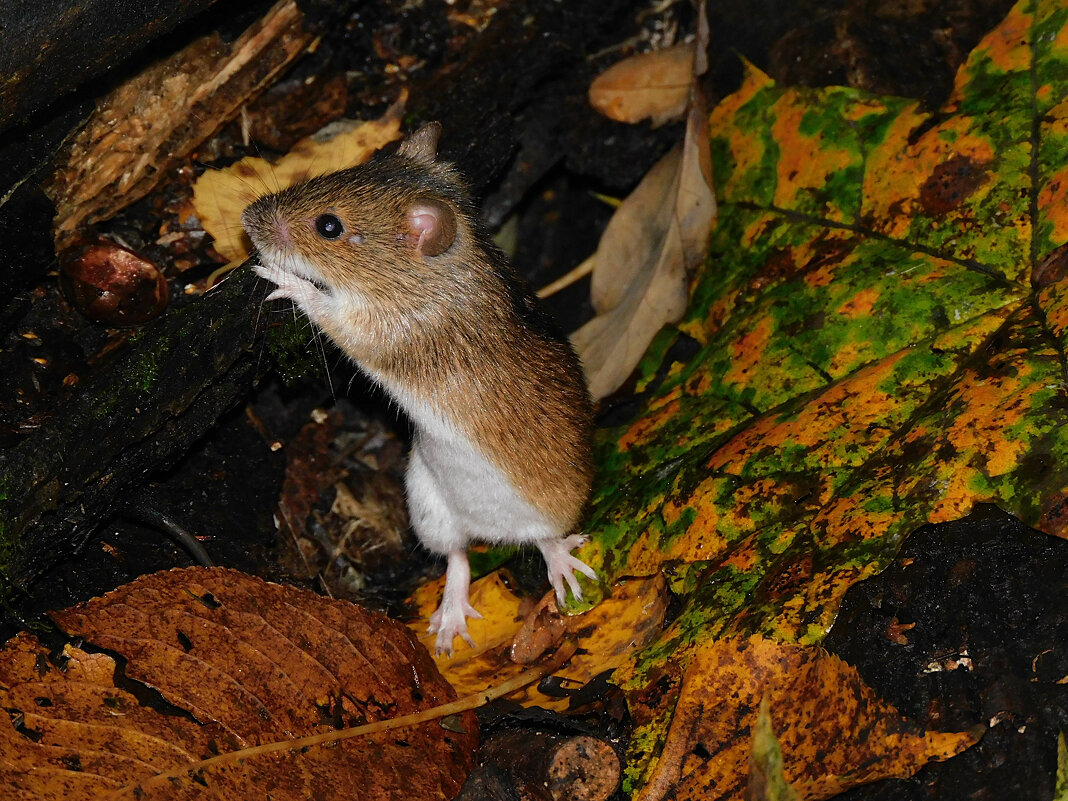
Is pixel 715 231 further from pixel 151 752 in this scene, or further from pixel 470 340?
pixel 151 752

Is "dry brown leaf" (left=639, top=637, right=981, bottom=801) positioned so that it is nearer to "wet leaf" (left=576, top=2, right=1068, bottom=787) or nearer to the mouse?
"wet leaf" (left=576, top=2, right=1068, bottom=787)

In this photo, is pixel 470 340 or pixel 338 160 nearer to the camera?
pixel 470 340

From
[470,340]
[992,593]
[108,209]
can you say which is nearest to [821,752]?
[992,593]

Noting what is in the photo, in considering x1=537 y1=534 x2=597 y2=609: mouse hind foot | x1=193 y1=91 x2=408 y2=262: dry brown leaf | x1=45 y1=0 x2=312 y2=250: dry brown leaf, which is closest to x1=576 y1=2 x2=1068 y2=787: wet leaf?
x1=537 y1=534 x2=597 y2=609: mouse hind foot

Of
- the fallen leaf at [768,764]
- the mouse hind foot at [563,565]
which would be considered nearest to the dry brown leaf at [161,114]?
the mouse hind foot at [563,565]

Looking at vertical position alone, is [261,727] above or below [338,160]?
below

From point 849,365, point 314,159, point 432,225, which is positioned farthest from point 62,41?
point 849,365
